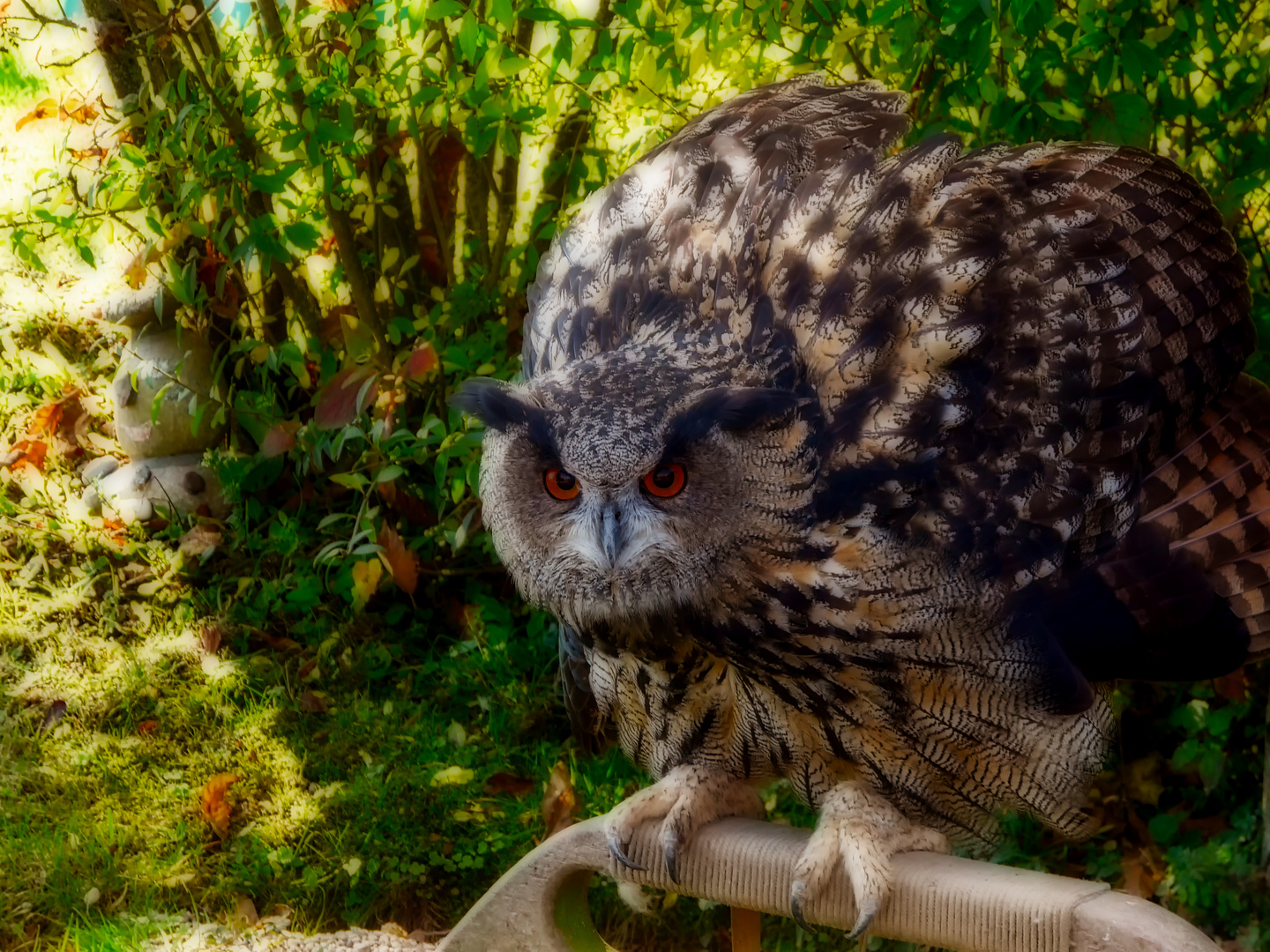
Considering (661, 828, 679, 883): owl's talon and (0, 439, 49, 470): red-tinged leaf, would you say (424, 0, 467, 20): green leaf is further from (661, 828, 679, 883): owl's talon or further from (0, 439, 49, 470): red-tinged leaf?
(0, 439, 49, 470): red-tinged leaf

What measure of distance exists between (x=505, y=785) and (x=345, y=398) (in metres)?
0.98

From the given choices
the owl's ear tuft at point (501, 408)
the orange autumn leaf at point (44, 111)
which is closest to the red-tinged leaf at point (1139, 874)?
the owl's ear tuft at point (501, 408)

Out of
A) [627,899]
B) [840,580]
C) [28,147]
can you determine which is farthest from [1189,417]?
[28,147]

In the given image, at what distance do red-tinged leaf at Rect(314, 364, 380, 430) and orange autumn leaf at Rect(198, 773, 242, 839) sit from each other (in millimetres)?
844

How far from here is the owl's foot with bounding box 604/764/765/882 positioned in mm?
1769

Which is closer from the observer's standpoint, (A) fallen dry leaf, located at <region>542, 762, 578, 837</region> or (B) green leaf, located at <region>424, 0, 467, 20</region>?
(B) green leaf, located at <region>424, 0, 467, 20</region>

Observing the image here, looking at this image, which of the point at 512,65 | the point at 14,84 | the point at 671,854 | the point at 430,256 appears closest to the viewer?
the point at 671,854

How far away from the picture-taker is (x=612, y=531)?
1.45 meters

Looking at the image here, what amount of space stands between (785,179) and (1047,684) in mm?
769

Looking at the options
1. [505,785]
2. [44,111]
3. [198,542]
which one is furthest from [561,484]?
[44,111]

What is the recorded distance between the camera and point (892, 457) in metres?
1.53

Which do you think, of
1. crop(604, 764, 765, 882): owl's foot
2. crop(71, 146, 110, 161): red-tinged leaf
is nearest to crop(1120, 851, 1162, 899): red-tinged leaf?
crop(604, 764, 765, 882): owl's foot

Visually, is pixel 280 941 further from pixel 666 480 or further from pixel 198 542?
pixel 666 480

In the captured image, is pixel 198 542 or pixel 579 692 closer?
pixel 579 692
